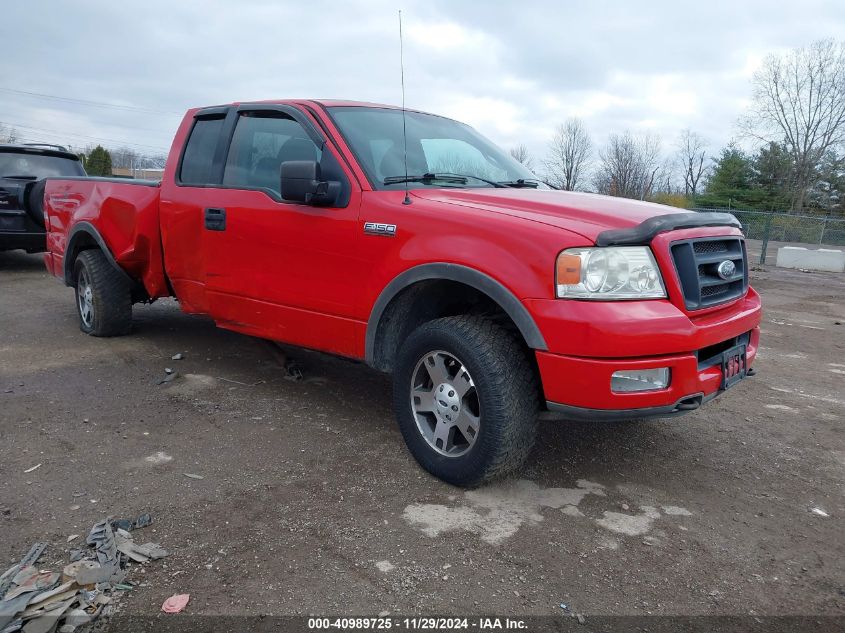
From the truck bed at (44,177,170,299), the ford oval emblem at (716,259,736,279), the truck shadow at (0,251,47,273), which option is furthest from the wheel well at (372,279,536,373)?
the truck shadow at (0,251,47,273)

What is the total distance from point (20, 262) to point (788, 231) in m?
21.3

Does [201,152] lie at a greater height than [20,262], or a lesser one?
greater

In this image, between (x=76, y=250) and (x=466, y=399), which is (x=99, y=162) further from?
(x=466, y=399)

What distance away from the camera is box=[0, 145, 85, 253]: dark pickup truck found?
9.33 meters

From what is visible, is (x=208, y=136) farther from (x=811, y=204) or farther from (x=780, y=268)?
(x=811, y=204)

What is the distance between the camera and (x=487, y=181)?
4168 mm

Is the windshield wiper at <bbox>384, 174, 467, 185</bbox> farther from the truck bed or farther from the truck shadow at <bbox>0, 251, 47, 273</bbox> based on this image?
the truck shadow at <bbox>0, 251, 47, 273</bbox>

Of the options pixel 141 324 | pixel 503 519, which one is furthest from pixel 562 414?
pixel 141 324

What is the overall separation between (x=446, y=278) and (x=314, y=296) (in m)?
1.03

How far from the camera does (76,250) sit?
20.1 ft

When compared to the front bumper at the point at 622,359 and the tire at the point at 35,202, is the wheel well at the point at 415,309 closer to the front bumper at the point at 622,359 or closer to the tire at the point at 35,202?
the front bumper at the point at 622,359

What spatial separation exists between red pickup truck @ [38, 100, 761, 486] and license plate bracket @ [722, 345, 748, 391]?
0.01m

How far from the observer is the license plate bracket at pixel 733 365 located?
3.16m

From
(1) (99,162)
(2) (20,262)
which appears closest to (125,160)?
(1) (99,162)
